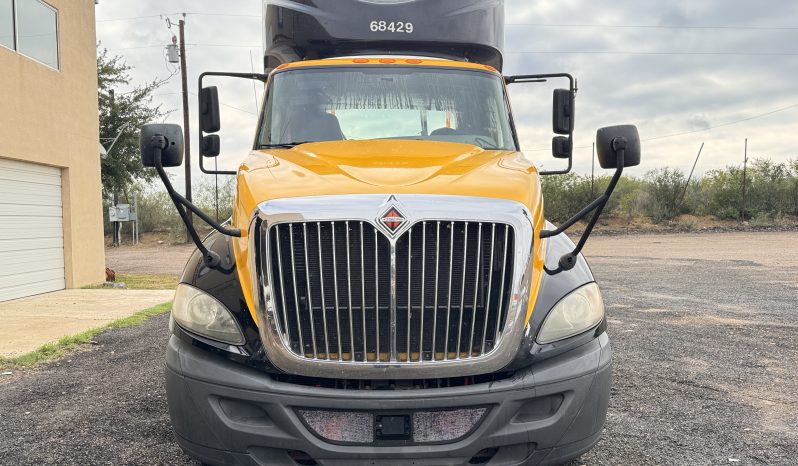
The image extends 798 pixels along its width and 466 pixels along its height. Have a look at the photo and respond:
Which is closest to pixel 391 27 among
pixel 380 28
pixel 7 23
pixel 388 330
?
pixel 380 28

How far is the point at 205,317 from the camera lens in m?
2.89

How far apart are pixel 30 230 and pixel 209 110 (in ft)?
27.7

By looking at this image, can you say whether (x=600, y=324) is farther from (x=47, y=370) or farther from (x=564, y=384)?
(x=47, y=370)

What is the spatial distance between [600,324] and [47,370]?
5393 millimetres

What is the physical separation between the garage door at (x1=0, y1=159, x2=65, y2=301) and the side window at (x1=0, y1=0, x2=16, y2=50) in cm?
205

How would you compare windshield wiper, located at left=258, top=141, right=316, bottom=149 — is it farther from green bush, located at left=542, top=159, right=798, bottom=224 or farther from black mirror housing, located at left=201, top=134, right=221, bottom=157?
green bush, located at left=542, top=159, right=798, bottom=224

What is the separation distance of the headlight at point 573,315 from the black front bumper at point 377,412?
0.11 m

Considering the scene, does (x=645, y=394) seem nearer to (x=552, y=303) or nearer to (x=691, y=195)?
(x=552, y=303)

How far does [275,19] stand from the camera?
19.3ft

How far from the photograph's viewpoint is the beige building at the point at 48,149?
1103 centimetres

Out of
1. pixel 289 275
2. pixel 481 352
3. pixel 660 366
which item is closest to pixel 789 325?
pixel 660 366

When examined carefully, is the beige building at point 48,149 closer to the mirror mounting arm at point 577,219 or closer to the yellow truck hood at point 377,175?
the yellow truck hood at point 377,175

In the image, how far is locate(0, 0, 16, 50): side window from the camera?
11.0 metres

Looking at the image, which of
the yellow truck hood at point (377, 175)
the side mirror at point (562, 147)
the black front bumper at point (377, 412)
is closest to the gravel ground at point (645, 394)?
the black front bumper at point (377, 412)
